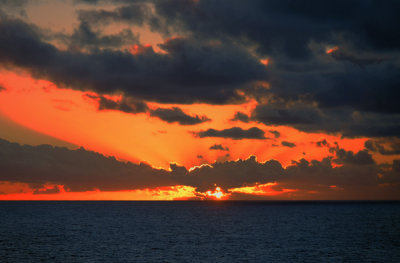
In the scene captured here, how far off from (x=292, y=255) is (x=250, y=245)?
1495 cm

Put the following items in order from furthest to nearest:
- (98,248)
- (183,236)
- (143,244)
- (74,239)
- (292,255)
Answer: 1. (183,236)
2. (74,239)
3. (143,244)
4. (98,248)
5. (292,255)

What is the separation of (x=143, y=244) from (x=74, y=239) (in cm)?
1732

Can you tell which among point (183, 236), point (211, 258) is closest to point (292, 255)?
point (211, 258)

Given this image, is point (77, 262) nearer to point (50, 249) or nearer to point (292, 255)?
point (50, 249)

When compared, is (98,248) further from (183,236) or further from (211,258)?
(183,236)

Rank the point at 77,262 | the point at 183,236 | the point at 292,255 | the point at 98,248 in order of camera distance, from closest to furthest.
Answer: the point at 77,262, the point at 292,255, the point at 98,248, the point at 183,236

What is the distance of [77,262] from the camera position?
67812mm

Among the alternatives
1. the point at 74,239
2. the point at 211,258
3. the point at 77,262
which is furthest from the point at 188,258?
the point at 74,239

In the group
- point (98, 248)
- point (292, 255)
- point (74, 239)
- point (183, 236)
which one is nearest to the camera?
point (292, 255)

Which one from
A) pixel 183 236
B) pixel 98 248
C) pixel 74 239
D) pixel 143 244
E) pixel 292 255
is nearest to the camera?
pixel 292 255

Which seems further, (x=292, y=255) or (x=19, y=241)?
(x=19, y=241)

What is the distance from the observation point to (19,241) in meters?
93.8

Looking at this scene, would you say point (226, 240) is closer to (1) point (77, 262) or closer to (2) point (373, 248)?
(2) point (373, 248)

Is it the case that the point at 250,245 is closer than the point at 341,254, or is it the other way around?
the point at 341,254
